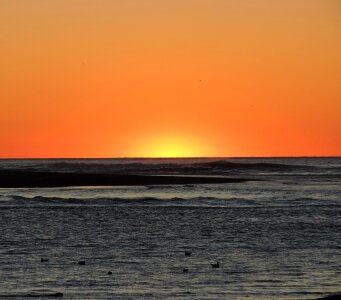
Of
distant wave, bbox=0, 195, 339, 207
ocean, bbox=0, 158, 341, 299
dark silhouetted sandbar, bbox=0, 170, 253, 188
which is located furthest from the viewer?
dark silhouetted sandbar, bbox=0, 170, 253, 188

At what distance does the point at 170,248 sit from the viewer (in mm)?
38719

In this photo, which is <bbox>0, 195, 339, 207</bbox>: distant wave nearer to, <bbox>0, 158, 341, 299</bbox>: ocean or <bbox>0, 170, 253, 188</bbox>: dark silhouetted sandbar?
<bbox>0, 158, 341, 299</bbox>: ocean

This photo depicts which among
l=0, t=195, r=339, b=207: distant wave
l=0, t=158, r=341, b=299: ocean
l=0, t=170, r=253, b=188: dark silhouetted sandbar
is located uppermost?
l=0, t=170, r=253, b=188: dark silhouetted sandbar

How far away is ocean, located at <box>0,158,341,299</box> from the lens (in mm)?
28875

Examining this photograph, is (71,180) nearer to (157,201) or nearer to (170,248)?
(157,201)

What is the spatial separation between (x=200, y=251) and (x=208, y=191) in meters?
45.8

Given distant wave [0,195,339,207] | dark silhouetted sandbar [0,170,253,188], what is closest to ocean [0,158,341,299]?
distant wave [0,195,339,207]

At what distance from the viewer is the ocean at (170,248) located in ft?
94.7

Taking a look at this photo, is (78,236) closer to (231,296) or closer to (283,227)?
(283,227)

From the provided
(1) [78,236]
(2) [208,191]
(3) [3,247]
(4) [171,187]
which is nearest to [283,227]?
(1) [78,236]

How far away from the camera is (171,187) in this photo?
9275 cm

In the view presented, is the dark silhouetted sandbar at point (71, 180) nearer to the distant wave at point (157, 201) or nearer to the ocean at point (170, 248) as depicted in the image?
the distant wave at point (157, 201)

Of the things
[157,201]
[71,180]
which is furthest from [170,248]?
[71,180]

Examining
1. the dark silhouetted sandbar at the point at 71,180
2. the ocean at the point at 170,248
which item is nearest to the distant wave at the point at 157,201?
the ocean at the point at 170,248
